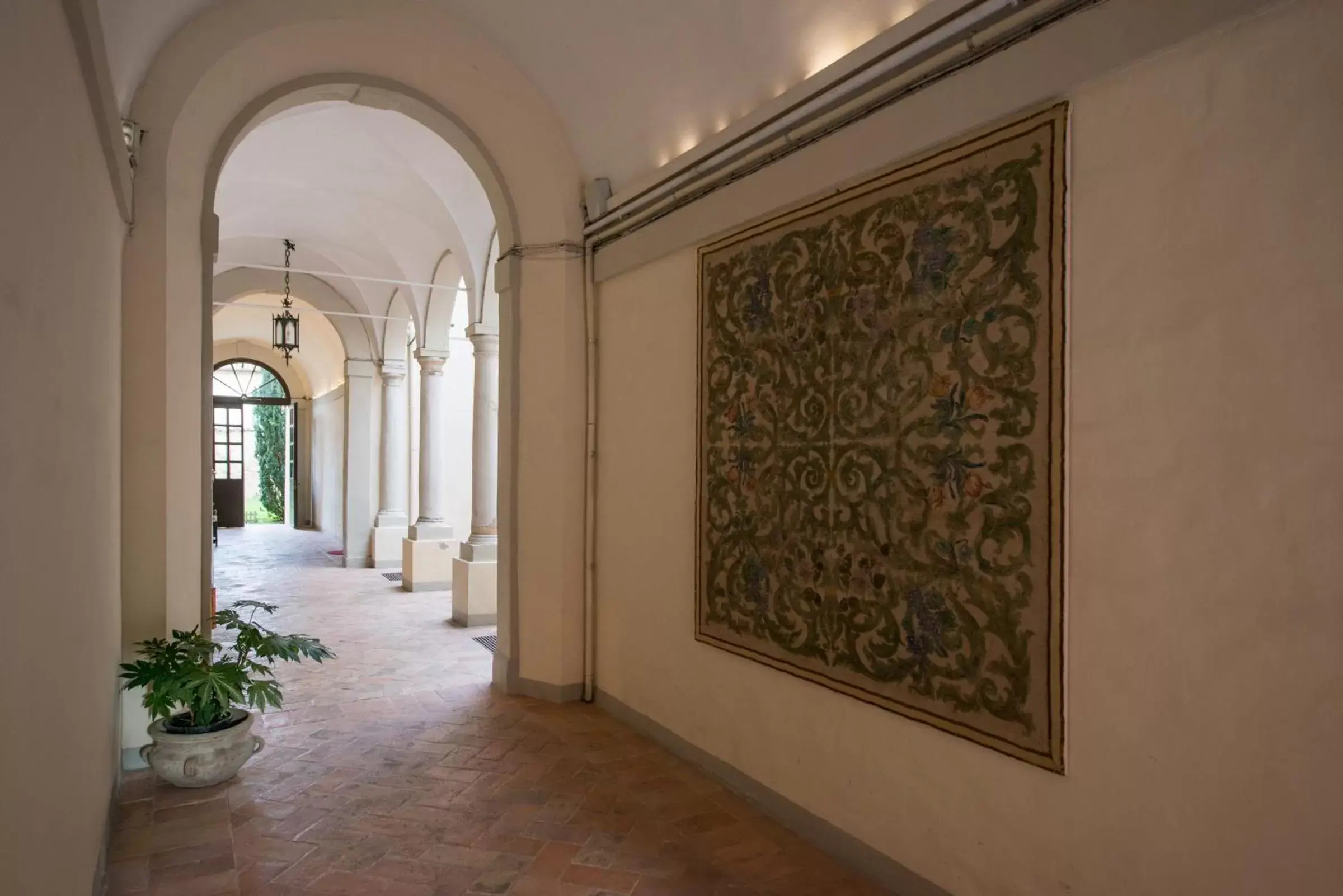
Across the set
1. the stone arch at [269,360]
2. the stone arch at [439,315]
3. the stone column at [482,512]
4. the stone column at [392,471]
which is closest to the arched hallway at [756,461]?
the stone column at [482,512]

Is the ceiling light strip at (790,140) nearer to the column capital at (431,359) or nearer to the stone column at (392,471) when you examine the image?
the column capital at (431,359)

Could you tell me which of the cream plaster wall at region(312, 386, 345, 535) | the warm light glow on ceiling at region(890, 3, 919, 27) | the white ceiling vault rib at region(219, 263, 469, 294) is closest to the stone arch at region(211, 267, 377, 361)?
the white ceiling vault rib at region(219, 263, 469, 294)

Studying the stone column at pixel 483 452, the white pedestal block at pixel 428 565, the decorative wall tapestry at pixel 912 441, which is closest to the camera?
the decorative wall tapestry at pixel 912 441

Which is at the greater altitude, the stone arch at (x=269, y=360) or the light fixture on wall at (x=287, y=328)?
the stone arch at (x=269, y=360)

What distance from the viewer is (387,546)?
41.6 feet

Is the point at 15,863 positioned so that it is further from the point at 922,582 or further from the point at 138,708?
the point at 138,708

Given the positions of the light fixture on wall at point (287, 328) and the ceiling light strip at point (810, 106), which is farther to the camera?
the light fixture on wall at point (287, 328)

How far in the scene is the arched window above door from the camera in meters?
22.8

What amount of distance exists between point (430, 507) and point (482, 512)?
7.88ft

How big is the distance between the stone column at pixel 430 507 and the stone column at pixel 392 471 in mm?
1819

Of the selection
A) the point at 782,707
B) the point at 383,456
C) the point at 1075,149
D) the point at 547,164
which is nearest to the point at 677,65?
the point at 547,164

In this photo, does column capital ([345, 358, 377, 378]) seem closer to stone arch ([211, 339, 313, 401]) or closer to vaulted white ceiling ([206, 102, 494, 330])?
vaulted white ceiling ([206, 102, 494, 330])

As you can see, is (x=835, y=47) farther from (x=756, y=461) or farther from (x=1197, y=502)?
(x=1197, y=502)

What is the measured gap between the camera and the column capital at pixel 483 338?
27.8ft
